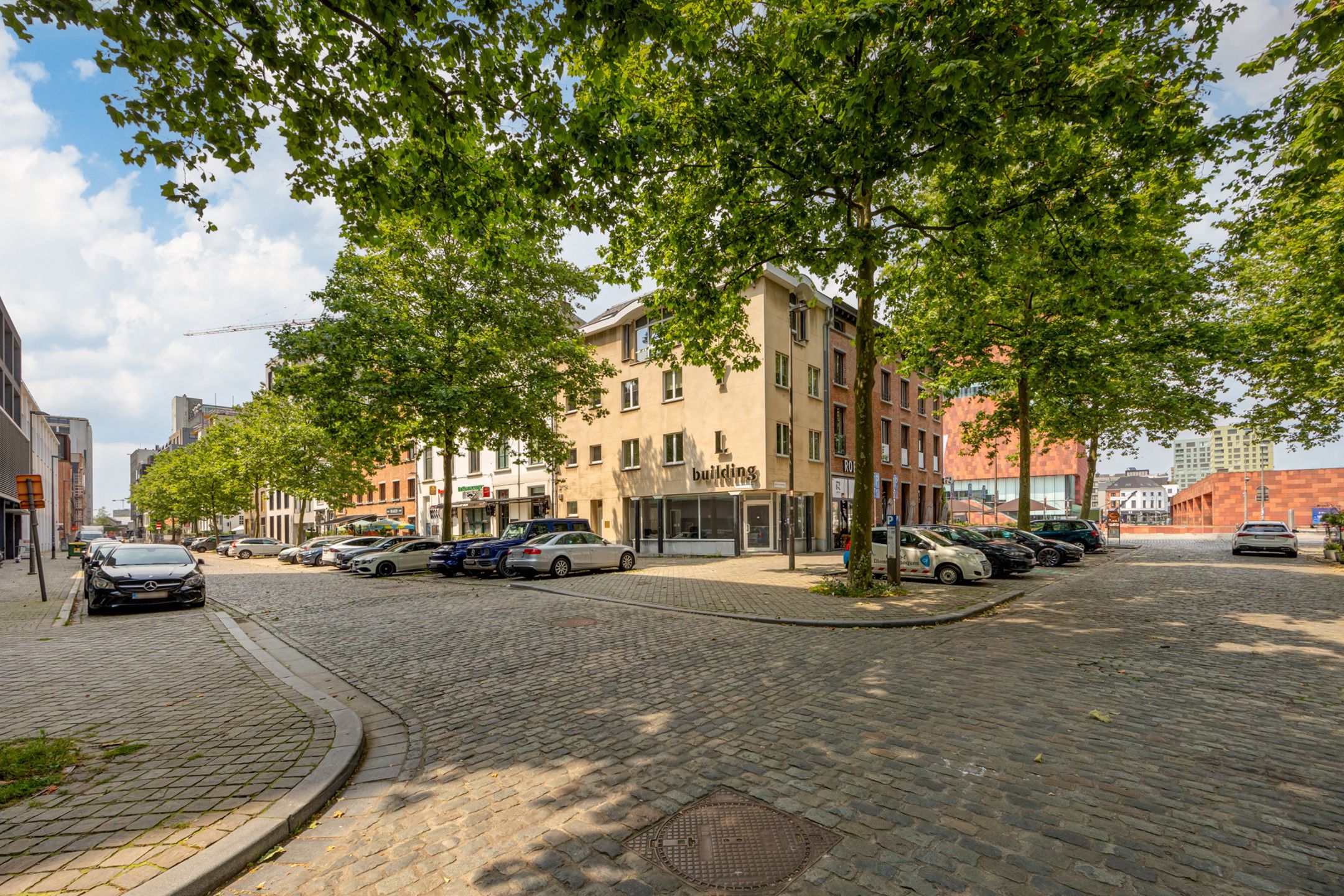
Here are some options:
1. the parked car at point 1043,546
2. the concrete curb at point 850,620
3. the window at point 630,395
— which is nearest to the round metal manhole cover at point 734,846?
the concrete curb at point 850,620

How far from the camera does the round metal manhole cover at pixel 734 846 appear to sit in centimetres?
312

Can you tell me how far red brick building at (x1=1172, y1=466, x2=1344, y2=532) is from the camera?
62688mm

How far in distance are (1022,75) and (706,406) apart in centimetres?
2017

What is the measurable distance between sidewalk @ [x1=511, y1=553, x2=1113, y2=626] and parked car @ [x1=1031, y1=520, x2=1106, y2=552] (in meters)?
3.93

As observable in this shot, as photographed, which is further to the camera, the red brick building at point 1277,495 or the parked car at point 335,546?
the red brick building at point 1277,495

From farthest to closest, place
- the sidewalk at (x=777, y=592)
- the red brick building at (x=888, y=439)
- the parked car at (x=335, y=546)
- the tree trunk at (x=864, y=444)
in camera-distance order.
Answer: the red brick building at (x=888, y=439) → the parked car at (x=335, y=546) → the tree trunk at (x=864, y=444) → the sidewalk at (x=777, y=592)

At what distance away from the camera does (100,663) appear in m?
7.91

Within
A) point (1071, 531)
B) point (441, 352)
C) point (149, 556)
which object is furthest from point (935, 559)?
point (149, 556)

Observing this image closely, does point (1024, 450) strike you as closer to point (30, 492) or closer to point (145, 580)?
point (145, 580)

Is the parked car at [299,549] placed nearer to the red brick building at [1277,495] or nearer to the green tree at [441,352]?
the green tree at [441,352]

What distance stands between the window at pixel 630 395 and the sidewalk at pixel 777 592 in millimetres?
10990

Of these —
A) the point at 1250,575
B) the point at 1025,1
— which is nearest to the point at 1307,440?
the point at 1250,575

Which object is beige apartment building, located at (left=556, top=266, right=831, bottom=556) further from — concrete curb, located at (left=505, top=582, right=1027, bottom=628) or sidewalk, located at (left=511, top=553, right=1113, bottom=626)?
concrete curb, located at (left=505, top=582, right=1027, bottom=628)

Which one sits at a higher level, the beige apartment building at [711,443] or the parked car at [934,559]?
the beige apartment building at [711,443]
